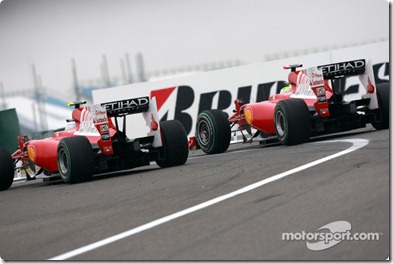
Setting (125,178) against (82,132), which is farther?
(82,132)

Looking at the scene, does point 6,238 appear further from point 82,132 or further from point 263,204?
point 82,132

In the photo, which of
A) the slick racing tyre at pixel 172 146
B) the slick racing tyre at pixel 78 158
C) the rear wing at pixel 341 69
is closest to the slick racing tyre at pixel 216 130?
the slick racing tyre at pixel 172 146

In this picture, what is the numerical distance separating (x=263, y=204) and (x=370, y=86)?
761 centimetres

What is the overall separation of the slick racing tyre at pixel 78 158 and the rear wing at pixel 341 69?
4.32m

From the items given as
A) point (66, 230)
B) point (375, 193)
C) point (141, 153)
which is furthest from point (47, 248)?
point (141, 153)

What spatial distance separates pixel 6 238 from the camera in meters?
8.55

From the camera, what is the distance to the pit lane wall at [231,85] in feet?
71.8

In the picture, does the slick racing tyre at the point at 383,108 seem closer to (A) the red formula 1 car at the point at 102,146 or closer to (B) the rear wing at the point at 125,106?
(A) the red formula 1 car at the point at 102,146

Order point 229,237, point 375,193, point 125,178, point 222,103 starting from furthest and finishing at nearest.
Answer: point 222,103
point 125,178
point 375,193
point 229,237

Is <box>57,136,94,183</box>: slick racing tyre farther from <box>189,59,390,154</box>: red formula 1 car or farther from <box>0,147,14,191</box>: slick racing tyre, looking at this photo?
<box>189,59,390,154</box>: red formula 1 car

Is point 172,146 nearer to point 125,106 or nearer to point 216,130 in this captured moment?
point 125,106

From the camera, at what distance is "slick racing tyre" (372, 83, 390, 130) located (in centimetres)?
1473

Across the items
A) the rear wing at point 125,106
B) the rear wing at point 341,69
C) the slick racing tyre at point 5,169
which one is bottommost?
the slick racing tyre at point 5,169

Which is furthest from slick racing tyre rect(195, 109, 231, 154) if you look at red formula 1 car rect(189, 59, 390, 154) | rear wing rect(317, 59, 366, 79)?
rear wing rect(317, 59, 366, 79)
